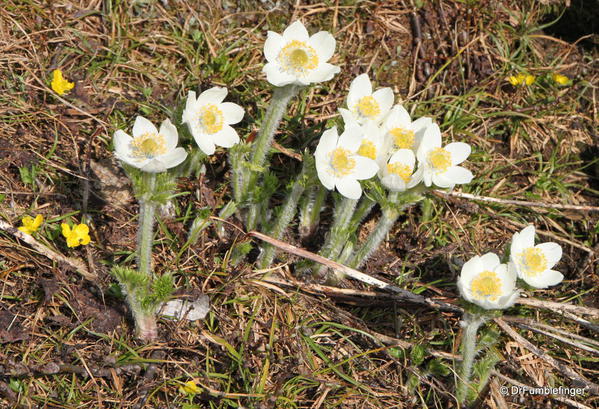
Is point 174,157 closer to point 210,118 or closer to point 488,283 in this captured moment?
point 210,118

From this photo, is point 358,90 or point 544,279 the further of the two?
point 358,90

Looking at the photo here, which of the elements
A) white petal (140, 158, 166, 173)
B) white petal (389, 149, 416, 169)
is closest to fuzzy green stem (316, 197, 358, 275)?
white petal (389, 149, 416, 169)

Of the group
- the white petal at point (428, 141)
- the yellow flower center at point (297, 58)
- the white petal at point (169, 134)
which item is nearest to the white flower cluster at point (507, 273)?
the white petal at point (428, 141)

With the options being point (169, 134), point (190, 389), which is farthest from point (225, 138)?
point (190, 389)

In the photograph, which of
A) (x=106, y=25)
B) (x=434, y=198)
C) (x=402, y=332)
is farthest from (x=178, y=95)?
(x=402, y=332)

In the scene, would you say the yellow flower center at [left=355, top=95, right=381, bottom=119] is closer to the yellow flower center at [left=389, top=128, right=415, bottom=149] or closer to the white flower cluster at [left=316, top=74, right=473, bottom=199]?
the white flower cluster at [left=316, top=74, right=473, bottom=199]

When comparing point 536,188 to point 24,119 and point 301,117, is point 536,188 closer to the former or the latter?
point 301,117
